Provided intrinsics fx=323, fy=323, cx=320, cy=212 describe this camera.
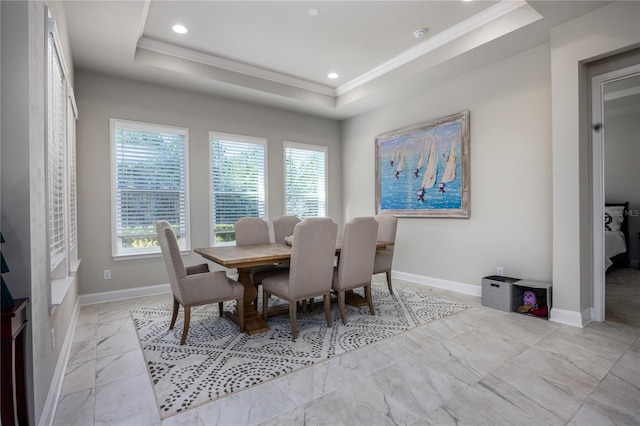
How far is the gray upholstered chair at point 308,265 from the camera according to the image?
2723mm

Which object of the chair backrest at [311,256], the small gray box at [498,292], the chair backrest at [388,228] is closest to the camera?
the chair backrest at [311,256]

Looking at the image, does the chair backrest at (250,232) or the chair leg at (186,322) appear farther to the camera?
the chair backrest at (250,232)

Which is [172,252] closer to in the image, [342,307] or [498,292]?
[342,307]

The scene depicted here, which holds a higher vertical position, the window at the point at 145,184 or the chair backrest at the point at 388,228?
the window at the point at 145,184

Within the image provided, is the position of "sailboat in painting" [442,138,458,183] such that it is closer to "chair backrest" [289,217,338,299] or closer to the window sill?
"chair backrest" [289,217,338,299]

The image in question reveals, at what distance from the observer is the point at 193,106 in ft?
15.5

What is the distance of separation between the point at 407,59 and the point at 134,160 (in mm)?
3825

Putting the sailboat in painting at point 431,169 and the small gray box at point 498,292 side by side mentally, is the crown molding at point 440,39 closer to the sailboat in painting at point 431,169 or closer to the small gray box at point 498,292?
the sailboat in painting at point 431,169

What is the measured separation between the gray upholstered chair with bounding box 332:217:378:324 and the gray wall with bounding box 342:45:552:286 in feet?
5.60

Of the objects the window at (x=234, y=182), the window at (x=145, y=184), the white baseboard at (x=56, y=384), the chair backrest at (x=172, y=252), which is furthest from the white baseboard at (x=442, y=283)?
the white baseboard at (x=56, y=384)

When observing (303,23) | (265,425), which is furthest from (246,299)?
(303,23)

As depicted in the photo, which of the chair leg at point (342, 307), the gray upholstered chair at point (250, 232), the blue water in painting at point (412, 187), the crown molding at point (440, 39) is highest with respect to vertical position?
the crown molding at point (440, 39)

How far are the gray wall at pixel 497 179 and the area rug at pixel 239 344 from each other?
Result: 808 mm

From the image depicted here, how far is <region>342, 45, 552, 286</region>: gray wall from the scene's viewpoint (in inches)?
138
